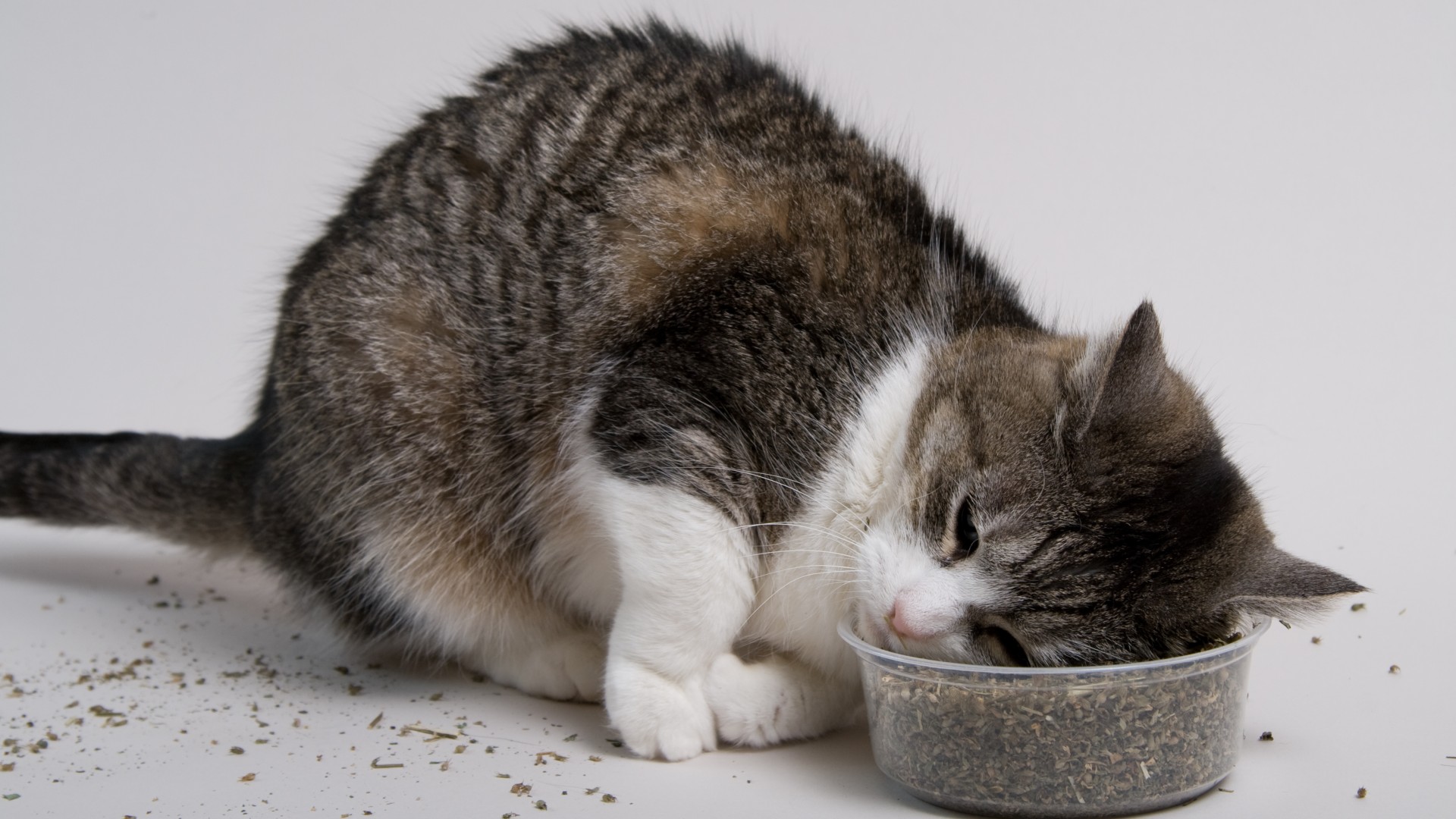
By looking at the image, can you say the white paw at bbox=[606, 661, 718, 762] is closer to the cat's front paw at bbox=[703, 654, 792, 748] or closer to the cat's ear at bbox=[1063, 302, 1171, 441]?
the cat's front paw at bbox=[703, 654, 792, 748]

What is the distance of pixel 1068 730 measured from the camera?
204 centimetres

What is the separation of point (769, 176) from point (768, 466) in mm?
713

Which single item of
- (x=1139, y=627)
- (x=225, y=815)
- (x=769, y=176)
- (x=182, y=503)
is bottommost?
(x=225, y=815)

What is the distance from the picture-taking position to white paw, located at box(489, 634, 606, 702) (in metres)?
2.89

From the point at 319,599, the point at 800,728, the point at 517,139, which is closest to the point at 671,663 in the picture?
the point at 800,728

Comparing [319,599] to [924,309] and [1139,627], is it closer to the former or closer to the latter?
[924,309]

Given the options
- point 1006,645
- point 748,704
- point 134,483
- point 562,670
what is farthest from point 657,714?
point 134,483

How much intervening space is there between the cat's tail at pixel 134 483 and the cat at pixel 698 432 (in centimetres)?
2

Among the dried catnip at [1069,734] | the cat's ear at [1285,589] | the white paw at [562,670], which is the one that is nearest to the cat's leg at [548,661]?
Result: the white paw at [562,670]

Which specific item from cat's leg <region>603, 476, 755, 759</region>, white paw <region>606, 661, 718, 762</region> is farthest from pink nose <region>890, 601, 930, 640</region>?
white paw <region>606, 661, 718, 762</region>

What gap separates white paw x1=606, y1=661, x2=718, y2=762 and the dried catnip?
507 mm

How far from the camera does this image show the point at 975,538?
221cm

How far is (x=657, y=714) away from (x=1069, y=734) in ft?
2.74

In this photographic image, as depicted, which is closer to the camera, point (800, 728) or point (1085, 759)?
point (1085, 759)
